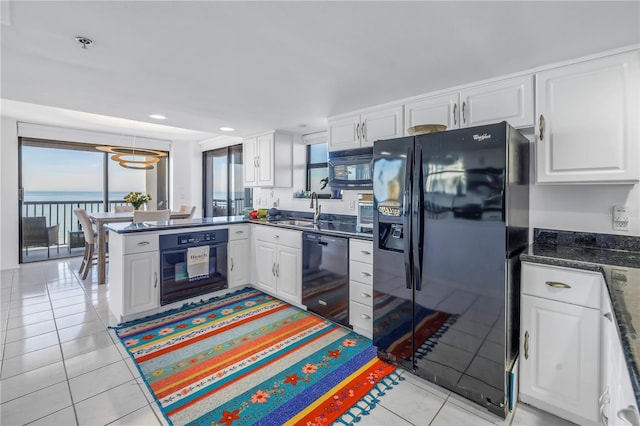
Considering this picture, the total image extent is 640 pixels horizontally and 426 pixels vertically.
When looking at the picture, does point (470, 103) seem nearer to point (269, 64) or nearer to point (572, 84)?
point (572, 84)

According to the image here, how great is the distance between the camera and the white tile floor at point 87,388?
1721 millimetres

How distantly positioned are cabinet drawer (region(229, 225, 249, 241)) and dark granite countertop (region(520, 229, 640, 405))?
3.01m

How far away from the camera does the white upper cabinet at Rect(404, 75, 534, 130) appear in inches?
84.1

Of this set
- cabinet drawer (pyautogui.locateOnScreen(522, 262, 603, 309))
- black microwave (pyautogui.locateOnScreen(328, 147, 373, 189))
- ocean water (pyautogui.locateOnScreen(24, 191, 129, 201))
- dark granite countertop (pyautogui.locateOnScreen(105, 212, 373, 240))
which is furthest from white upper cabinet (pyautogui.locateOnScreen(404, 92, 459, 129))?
ocean water (pyautogui.locateOnScreen(24, 191, 129, 201))

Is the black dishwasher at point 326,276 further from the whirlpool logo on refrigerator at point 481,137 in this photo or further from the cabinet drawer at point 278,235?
the whirlpool logo on refrigerator at point 481,137

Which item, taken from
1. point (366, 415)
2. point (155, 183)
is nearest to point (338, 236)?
point (366, 415)

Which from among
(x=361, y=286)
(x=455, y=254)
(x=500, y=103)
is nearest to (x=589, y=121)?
(x=500, y=103)

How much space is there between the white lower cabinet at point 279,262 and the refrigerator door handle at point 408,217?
4.46 ft

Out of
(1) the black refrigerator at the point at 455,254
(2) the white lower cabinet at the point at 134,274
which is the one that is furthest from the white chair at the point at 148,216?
(1) the black refrigerator at the point at 455,254

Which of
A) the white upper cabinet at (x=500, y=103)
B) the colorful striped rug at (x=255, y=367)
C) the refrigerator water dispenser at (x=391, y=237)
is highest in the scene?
the white upper cabinet at (x=500, y=103)

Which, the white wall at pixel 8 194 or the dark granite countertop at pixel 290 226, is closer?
the dark granite countertop at pixel 290 226

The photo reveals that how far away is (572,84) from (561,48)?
0.27 meters

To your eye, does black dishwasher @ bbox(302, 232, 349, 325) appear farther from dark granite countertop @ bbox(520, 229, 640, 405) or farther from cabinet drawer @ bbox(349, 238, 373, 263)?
dark granite countertop @ bbox(520, 229, 640, 405)

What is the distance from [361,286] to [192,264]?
1.94m
